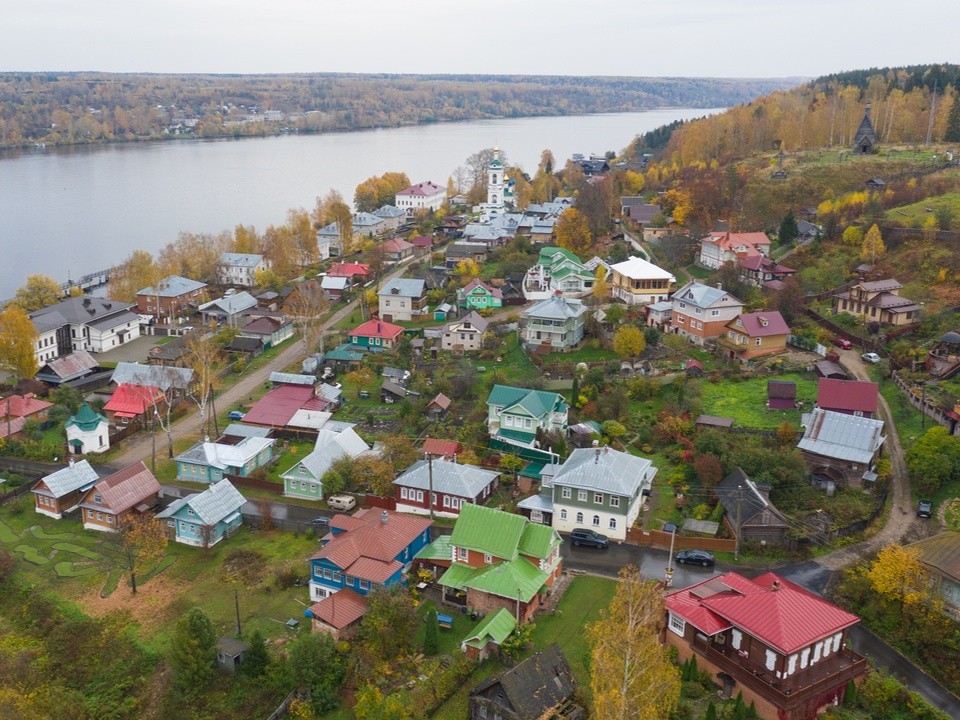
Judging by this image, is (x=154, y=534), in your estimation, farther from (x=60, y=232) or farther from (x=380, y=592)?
(x=60, y=232)

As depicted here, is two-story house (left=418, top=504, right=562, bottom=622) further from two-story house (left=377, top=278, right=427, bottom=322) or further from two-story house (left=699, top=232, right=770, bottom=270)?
two-story house (left=699, top=232, right=770, bottom=270)

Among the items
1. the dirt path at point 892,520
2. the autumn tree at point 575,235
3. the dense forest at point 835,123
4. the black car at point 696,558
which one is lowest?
the black car at point 696,558

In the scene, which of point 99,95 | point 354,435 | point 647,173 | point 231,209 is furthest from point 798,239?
point 99,95

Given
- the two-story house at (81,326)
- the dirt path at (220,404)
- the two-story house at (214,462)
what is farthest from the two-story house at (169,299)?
A: the two-story house at (214,462)

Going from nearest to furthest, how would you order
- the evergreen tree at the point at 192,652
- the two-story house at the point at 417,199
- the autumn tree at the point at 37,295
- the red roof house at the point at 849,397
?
1. the evergreen tree at the point at 192,652
2. the red roof house at the point at 849,397
3. the autumn tree at the point at 37,295
4. the two-story house at the point at 417,199

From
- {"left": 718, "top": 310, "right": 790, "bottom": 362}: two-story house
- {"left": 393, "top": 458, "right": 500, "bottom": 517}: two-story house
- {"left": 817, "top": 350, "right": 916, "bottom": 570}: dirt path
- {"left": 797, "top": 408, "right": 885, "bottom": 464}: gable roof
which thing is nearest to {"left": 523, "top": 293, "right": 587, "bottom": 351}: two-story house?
{"left": 718, "top": 310, "right": 790, "bottom": 362}: two-story house

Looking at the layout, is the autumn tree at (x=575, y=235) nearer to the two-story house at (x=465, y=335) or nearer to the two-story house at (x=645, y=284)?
the two-story house at (x=645, y=284)
